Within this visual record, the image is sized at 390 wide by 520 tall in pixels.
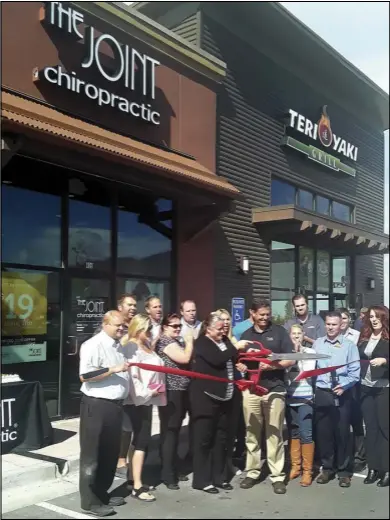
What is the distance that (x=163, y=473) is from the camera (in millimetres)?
3908

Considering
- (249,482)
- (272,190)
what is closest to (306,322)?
(249,482)

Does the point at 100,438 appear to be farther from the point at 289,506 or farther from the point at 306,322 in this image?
the point at 306,322

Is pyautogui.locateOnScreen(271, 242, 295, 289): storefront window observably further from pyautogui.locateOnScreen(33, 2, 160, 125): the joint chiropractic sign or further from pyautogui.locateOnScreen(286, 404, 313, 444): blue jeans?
pyautogui.locateOnScreen(286, 404, 313, 444): blue jeans

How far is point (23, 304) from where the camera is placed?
6215 millimetres

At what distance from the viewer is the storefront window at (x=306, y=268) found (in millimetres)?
9594

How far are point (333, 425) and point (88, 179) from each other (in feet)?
14.9

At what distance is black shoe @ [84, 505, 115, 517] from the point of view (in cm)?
266

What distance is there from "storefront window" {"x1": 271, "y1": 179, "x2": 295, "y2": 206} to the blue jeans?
22.2 feet

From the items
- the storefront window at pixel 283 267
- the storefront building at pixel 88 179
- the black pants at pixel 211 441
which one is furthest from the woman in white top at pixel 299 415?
the storefront window at pixel 283 267

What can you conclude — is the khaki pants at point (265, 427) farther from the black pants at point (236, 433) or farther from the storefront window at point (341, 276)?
the storefront window at point (341, 276)

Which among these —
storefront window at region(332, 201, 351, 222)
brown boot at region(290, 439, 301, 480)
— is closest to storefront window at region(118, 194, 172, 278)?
brown boot at region(290, 439, 301, 480)

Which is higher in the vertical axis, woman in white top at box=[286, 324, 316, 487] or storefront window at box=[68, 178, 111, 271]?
storefront window at box=[68, 178, 111, 271]

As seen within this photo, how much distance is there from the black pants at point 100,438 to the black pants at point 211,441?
549 mm

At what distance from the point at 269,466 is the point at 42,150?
376cm
